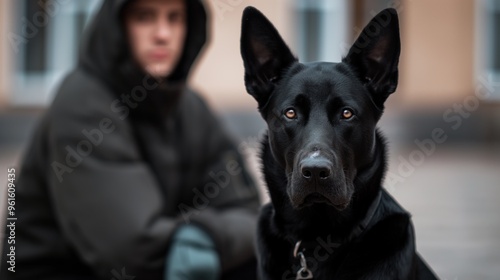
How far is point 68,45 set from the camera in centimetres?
1458

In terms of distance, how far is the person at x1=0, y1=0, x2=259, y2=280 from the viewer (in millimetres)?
3654

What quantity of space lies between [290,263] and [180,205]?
1692 millimetres

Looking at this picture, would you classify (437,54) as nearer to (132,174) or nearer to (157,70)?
(157,70)

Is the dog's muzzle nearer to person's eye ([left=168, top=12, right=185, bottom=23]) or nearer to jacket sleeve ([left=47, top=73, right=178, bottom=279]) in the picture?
jacket sleeve ([left=47, top=73, right=178, bottom=279])

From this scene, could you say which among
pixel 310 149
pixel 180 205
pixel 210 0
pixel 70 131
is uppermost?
pixel 310 149

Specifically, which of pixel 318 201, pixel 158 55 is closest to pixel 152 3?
pixel 158 55

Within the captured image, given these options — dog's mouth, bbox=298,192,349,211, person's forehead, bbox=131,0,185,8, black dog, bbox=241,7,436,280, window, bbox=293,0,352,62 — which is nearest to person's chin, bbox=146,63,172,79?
person's forehead, bbox=131,0,185,8

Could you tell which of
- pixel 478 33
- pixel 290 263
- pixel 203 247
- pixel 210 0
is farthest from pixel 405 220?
pixel 478 33

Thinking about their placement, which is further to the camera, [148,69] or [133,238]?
[148,69]

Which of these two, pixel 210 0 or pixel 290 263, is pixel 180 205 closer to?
pixel 290 263

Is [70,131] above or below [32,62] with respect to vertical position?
above

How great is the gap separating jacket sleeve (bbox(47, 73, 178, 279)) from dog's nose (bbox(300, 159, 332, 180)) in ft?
4.98

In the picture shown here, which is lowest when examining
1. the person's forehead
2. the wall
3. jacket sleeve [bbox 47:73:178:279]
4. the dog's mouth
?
the wall

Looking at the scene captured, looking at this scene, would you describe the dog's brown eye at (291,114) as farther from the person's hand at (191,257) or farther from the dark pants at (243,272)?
the dark pants at (243,272)
